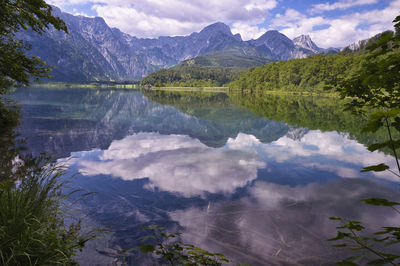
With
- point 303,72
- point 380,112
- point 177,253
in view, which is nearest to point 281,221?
point 177,253

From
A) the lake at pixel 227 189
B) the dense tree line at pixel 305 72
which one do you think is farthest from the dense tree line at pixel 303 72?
the lake at pixel 227 189

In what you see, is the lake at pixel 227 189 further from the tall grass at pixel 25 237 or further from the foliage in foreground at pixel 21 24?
the foliage in foreground at pixel 21 24

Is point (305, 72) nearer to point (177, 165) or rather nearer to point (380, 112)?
point (177, 165)

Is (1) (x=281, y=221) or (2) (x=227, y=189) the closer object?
(1) (x=281, y=221)

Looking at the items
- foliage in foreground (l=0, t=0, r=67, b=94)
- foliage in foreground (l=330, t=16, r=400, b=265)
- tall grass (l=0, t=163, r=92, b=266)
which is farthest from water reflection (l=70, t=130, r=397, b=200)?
foliage in foreground (l=330, t=16, r=400, b=265)

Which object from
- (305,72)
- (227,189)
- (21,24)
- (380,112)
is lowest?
(227,189)

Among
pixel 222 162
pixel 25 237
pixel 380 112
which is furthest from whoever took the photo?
pixel 222 162

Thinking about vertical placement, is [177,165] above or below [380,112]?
below

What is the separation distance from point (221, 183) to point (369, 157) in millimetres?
12866

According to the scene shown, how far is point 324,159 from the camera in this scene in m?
17.4

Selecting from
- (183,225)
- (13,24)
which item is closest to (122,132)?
(13,24)

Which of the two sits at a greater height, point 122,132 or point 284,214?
point 122,132

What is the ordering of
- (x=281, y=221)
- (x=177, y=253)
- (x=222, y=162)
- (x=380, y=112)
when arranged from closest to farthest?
(x=380, y=112)
(x=177, y=253)
(x=281, y=221)
(x=222, y=162)

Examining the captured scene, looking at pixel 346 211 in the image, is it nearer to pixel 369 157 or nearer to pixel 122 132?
pixel 369 157
